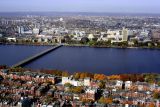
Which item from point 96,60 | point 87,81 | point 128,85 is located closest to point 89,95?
point 87,81

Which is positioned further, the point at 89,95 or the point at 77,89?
the point at 77,89

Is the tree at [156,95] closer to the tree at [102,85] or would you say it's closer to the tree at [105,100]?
the tree at [105,100]

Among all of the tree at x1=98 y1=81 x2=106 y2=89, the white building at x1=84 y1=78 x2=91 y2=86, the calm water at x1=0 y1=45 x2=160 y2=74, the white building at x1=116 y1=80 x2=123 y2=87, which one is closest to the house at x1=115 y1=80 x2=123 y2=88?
the white building at x1=116 y1=80 x2=123 y2=87

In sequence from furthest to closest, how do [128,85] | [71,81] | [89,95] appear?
[71,81] → [128,85] → [89,95]

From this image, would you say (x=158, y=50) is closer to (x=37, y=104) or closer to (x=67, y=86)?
(x=67, y=86)

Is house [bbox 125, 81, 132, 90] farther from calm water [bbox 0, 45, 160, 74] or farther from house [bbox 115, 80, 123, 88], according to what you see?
calm water [bbox 0, 45, 160, 74]

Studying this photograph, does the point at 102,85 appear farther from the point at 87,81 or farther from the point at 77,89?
the point at 77,89

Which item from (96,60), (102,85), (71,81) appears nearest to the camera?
(102,85)

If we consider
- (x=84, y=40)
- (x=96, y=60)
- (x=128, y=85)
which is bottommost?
(x=84, y=40)

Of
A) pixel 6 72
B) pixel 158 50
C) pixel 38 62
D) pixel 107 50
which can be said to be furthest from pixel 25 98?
pixel 158 50
